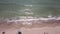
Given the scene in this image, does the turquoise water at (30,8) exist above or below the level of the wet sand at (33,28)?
above

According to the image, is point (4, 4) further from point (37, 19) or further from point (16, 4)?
point (37, 19)

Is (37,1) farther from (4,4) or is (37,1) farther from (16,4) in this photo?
(4,4)

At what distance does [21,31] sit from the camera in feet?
3.18

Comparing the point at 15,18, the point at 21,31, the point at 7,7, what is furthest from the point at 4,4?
the point at 21,31

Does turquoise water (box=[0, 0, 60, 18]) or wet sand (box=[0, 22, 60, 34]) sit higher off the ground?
turquoise water (box=[0, 0, 60, 18])

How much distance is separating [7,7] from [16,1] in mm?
114

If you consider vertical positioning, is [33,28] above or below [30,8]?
below

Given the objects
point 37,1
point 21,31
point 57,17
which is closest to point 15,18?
point 21,31

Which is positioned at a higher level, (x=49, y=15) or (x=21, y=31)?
(x=49, y=15)

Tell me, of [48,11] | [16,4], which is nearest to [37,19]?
[48,11]

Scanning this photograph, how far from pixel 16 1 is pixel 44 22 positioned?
0.36 m

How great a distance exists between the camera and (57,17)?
39.4 inches

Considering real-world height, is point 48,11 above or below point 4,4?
below

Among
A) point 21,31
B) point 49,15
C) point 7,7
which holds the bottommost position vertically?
point 21,31
